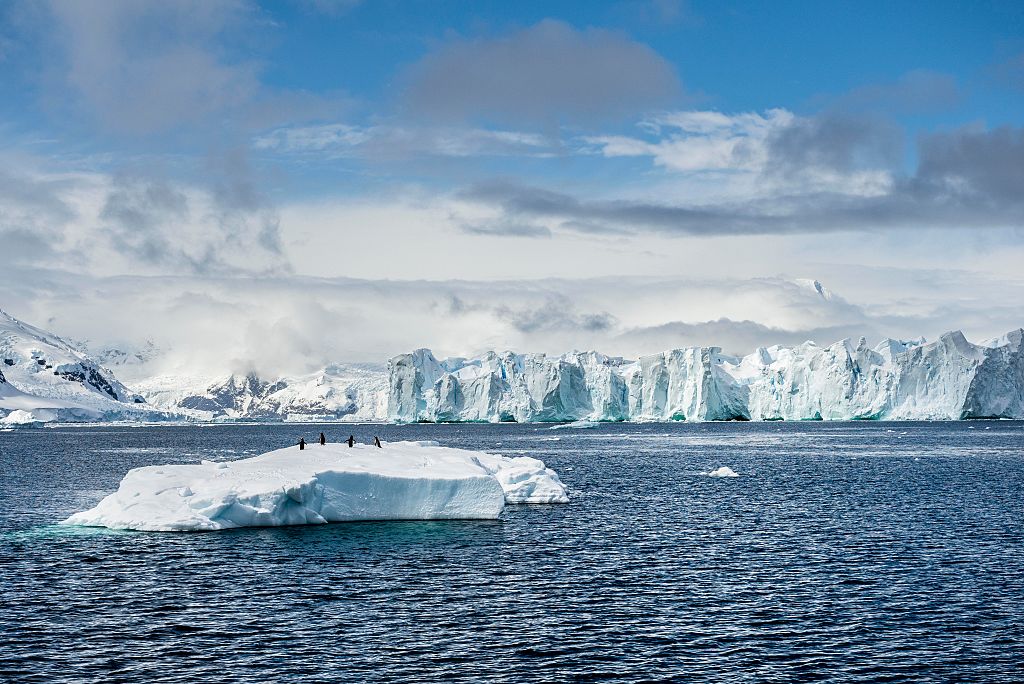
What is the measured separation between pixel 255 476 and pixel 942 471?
51.6 m

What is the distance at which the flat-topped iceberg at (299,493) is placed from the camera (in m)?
39.6

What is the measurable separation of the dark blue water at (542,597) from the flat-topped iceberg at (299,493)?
0.95 metres

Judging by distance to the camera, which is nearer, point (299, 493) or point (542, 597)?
point (542, 597)

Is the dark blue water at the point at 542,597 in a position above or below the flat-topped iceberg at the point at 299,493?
below

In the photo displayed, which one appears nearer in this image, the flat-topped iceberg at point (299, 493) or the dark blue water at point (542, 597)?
the dark blue water at point (542, 597)

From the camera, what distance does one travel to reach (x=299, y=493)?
40469 millimetres

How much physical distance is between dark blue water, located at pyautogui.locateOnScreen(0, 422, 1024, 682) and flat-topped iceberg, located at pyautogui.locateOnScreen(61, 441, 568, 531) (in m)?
0.95

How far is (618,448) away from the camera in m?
114

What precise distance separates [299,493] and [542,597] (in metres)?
15.4

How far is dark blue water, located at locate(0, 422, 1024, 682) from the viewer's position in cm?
2167

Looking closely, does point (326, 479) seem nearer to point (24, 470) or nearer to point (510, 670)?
point (510, 670)

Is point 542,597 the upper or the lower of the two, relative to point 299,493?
lower

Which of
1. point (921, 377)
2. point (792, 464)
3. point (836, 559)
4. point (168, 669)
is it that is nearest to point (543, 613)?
point (168, 669)

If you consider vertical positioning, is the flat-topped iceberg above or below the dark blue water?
above
